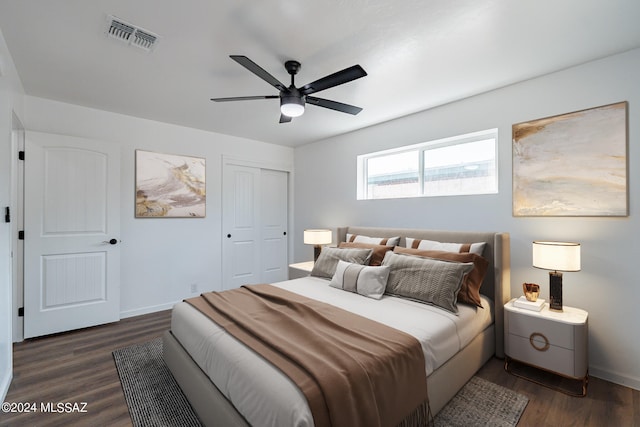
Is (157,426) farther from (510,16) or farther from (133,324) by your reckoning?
(510,16)

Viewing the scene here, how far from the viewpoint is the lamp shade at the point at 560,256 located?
7.09 feet

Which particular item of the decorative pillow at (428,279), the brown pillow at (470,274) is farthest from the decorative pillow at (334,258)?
the brown pillow at (470,274)

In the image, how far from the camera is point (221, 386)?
60.5 inches

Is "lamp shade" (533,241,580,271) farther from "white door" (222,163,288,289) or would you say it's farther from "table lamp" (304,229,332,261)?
"white door" (222,163,288,289)

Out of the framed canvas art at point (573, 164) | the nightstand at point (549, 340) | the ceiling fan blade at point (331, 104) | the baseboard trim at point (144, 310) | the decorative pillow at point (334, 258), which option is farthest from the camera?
the baseboard trim at point (144, 310)

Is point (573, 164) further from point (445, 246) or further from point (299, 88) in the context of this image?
point (299, 88)

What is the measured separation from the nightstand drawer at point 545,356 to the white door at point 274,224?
3575 mm

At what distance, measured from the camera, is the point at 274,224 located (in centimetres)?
511

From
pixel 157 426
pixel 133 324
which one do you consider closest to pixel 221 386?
pixel 157 426

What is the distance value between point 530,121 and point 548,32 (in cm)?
85

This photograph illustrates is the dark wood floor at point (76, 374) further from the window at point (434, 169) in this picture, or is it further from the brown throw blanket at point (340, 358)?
the window at point (434, 169)

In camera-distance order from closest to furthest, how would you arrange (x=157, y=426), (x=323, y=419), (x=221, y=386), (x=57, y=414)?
(x=323, y=419)
(x=221, y=386)
(x=157, y=426)
(x=57, y=414)

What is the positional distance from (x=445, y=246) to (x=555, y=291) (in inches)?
34.8

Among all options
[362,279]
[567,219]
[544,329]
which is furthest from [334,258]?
[567,219]
